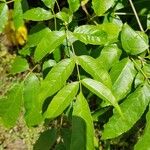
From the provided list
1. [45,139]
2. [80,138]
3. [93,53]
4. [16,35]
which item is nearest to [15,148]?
[16,35]

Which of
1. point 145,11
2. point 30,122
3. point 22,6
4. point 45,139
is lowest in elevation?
point 45,139

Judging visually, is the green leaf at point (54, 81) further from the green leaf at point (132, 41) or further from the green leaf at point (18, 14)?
the green leaf at point (18, 14)

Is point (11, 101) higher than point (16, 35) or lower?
higher

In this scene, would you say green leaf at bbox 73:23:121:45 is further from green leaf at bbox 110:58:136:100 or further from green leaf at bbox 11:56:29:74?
green leaf at bbox 11:56:29:74

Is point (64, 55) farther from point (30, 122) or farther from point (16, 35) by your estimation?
point (16, 35)

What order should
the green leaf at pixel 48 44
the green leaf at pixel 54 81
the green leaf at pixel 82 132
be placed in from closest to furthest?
the green leaf at pixel 82 132
the green leaf at pixel 54 81
the green leaf at pixel 48 44

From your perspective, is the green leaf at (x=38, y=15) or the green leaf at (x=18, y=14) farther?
the green leaf at (x=18, y=14)

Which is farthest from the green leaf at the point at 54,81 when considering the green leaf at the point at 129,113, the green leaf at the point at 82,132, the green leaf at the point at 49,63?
the green leaf at the point at 49,63

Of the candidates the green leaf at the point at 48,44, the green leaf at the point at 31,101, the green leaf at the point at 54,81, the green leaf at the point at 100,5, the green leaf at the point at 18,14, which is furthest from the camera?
the green leaf at the point at 18,14

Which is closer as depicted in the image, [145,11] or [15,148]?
[145,11]
